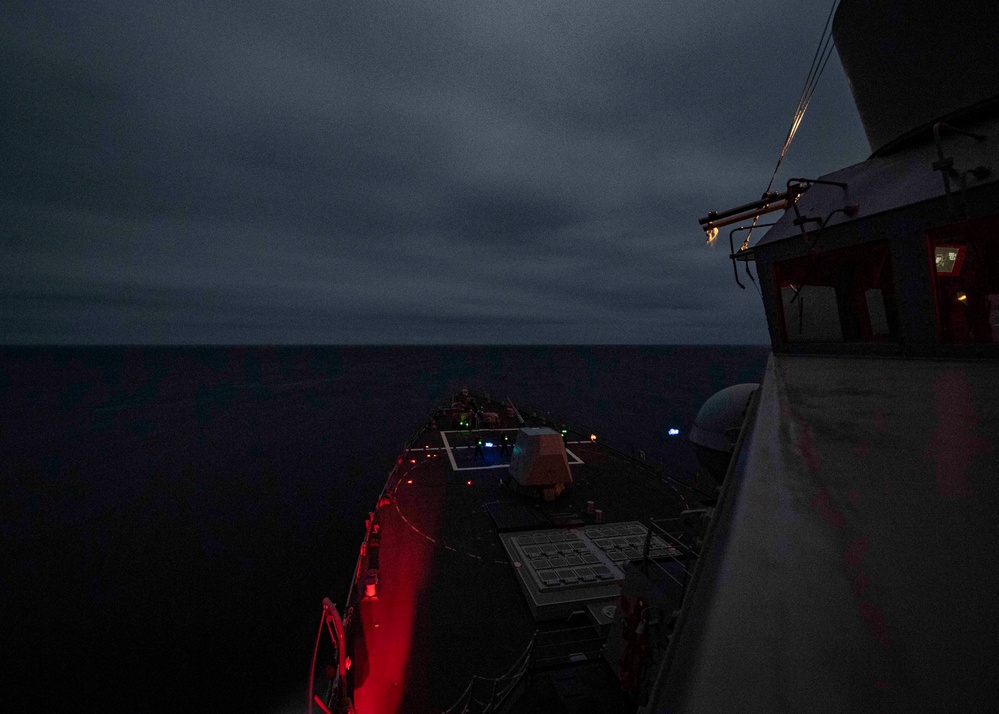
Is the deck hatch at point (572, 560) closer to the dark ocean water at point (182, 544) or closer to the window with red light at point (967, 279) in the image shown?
the window with red light at point (967, 279)

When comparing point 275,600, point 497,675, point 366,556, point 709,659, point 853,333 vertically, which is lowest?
point 275,600

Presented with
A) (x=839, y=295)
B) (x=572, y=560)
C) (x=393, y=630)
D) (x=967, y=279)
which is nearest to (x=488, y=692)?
(x=393, y=630)

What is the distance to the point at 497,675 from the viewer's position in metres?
12.5

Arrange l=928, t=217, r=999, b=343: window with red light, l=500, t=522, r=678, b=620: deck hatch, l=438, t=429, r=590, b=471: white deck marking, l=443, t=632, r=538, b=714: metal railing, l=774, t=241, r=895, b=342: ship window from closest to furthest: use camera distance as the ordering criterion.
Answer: l=928, t=217, r=999, b=343: window with red light
l=774, t=241, r=895, b=342: ship window
l=443, t=632, r=538, b=714: metal railing
l=500, t=522, r=678, b=620: deck hatch
l=438, t=429, r=590, b=471: white deck marking

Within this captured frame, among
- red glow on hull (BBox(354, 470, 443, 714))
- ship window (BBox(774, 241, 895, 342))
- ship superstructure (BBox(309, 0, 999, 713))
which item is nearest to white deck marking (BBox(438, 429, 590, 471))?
ship superstructure (BBox(309, 0, 999, 713))

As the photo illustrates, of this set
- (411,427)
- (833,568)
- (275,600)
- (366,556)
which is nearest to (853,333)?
(833,568)

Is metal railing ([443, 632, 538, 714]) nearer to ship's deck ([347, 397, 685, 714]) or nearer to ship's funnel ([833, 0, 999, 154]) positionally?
ship's deck ([347, 397, 685, 714])

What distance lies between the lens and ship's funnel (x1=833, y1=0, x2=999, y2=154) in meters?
7.09

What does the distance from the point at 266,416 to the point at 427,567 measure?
261ft

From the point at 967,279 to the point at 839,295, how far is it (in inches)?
83.3

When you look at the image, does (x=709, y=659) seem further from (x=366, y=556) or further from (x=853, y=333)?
(x=366, y=556)

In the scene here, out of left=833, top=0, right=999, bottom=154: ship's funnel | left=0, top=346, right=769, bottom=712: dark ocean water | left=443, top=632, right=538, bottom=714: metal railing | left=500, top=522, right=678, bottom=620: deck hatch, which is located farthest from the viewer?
left=0, top=346, right=769, bottom=712: dark ocean water

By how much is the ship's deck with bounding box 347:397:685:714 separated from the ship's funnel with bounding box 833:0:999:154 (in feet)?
40.0

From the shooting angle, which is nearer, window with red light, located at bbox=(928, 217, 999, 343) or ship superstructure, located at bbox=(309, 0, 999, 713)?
ship superstructure, located at bbox=(309, 0, 999, 713)
